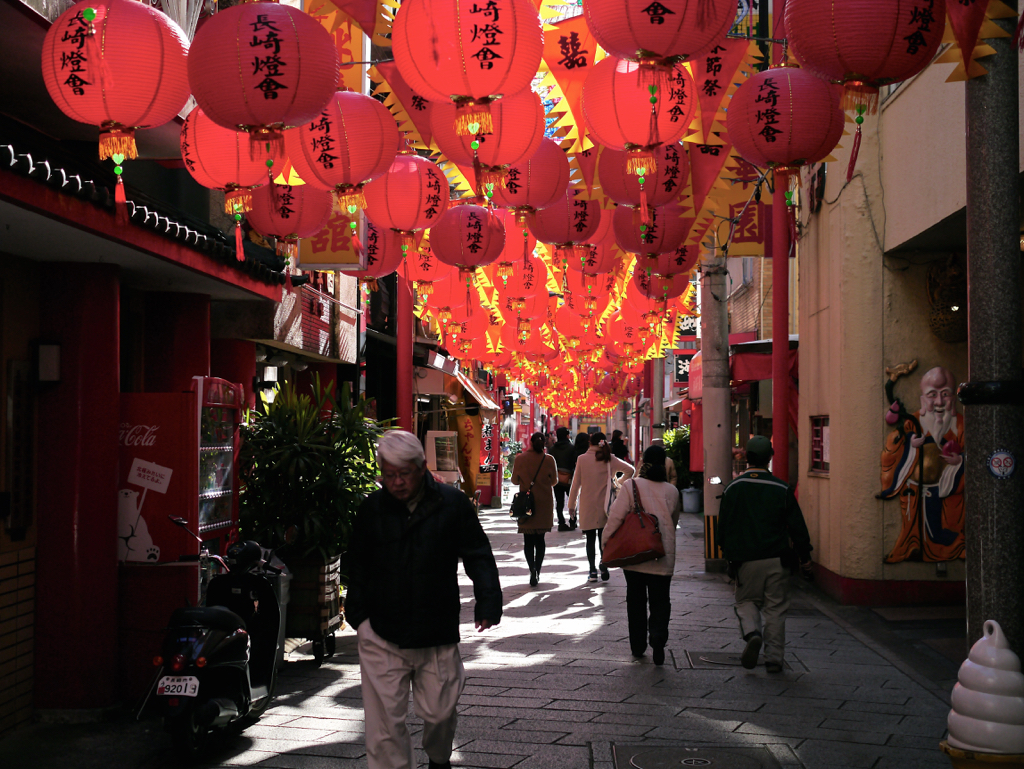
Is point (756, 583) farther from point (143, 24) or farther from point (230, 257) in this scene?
point (143, 24)

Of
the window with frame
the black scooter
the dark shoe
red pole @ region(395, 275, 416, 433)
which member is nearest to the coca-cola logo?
the black scooter

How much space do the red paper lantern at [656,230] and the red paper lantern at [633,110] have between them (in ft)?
7.76

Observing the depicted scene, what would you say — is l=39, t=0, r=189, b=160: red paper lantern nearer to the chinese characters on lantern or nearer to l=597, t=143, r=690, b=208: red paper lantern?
the chinese characters on lantern

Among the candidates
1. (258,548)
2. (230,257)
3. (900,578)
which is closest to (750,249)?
(900,578)

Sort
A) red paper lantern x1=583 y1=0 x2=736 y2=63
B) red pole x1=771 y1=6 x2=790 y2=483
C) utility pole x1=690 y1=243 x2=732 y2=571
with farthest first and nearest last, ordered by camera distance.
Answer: utility pole x1=690 y1=243 x2=732 y2=571
red pole x1=771 y1=6 x2=790 y2=483
red paper lantern x1=583 y1=0 x2=736 y2=63

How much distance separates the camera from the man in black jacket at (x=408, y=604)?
519 cm

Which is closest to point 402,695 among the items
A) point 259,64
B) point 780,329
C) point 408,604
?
point 408,604

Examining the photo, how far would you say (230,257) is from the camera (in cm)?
905

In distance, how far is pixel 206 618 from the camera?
21.3 feet

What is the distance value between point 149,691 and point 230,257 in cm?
419

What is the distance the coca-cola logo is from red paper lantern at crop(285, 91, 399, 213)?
8.63 ft

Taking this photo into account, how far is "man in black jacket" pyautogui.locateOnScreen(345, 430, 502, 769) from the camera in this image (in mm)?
5188

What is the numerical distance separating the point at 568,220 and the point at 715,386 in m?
7.41

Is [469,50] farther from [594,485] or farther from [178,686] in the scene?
[594,485]
